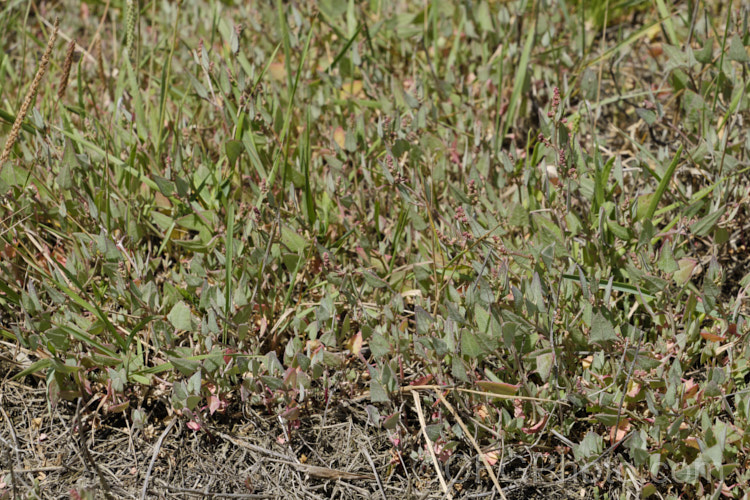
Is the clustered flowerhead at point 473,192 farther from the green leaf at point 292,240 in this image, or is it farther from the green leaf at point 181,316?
the green leaf at point 181,316

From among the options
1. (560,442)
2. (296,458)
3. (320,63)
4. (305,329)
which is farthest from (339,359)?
(320,63)

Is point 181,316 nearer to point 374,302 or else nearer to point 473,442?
point 374,302

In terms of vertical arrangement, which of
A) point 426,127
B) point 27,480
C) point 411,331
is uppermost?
point 426,127

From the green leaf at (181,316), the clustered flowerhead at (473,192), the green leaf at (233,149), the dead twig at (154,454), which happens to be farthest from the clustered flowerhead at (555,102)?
the dead twig at (154,454)

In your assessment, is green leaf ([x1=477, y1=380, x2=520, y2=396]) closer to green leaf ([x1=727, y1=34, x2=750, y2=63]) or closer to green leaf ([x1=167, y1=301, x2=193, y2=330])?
green leaf ([x1=167, y1=301, x2=193, y2=330])

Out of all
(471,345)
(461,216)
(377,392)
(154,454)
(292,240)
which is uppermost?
(461,216)

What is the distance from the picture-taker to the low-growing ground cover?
179 cm

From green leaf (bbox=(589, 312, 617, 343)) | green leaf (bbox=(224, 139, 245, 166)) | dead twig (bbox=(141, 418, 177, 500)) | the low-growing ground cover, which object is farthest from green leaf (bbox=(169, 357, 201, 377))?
green leaf (bbox=(589, 312, 617, 343))

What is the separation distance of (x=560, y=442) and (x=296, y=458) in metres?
0.66

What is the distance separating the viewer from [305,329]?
196 cm

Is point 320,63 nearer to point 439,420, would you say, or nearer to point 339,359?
point 339,359

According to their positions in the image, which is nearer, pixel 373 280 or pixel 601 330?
pixel 601 330

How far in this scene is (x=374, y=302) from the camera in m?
2.10

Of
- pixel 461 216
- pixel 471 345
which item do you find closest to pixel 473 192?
pixel 461 216
